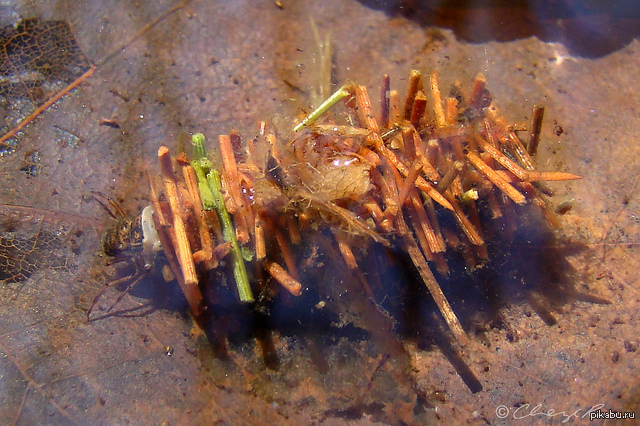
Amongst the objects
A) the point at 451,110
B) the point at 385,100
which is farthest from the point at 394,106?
the point at 451,110

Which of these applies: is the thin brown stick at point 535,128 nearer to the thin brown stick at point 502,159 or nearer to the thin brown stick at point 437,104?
the thin brown stick at point 502,159

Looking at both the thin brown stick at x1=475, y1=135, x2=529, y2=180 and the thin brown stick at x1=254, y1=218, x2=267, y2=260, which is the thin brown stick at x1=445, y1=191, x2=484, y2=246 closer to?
the thin brown stick at x1=475, y1=135, x2=529, y2=180

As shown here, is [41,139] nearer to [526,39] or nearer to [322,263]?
[322,263]

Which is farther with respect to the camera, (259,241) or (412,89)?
(412,89)

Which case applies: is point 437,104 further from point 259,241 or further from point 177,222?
point 177,222

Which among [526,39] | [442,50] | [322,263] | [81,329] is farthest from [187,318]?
[526,39]

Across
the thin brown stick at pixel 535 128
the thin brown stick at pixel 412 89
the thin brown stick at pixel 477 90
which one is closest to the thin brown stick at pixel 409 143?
the thin brown stick at pixel 412 89

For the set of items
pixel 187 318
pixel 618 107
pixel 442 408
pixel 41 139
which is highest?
pixel 41 139

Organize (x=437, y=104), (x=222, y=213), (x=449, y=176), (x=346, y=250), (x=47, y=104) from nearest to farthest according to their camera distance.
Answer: (x=449, y=176) < (x=346, y=250) < (x=222, y=213) < (x=437, y=104) < (x=47, y=104)

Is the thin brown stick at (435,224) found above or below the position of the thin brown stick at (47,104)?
below

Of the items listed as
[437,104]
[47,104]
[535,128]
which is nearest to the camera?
[535,128]

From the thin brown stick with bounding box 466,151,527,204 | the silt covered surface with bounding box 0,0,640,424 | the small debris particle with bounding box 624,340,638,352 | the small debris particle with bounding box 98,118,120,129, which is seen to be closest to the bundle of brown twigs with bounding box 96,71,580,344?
the thin brown stick with bounding box 466,151,527,204
